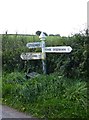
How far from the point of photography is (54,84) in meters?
7.97

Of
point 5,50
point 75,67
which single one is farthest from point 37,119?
point 5,50

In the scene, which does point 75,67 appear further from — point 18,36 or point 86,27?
point 18,36

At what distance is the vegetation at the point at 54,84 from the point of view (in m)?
6.79

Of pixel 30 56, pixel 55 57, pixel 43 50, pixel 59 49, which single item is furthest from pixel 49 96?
pixel 30 56

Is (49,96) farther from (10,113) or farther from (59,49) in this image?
(59,49)

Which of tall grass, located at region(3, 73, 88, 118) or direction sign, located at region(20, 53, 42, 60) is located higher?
direction sign, located at region(20, 53, 42, 60)

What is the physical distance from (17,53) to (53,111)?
411cm

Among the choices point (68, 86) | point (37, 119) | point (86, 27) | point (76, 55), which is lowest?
point (37, 119)

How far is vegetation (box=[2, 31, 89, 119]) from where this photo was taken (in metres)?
6.79

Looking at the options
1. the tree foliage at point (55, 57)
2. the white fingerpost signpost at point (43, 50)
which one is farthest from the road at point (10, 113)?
the white fingerpost signpost at point (43, 50)

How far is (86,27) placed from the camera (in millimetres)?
8422

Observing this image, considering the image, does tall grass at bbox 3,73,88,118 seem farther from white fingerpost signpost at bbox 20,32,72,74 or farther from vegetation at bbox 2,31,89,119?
white fingerpost signpost at bbox 20,32,72,74

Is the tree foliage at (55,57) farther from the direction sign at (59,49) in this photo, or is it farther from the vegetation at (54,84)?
the direction sign at (59,49)

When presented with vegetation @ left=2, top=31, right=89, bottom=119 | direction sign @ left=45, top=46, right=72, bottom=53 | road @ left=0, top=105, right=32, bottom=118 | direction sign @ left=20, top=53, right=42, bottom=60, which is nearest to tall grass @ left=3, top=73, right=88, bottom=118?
vegetation @ left=2, top=31, right=89, bottom=119
